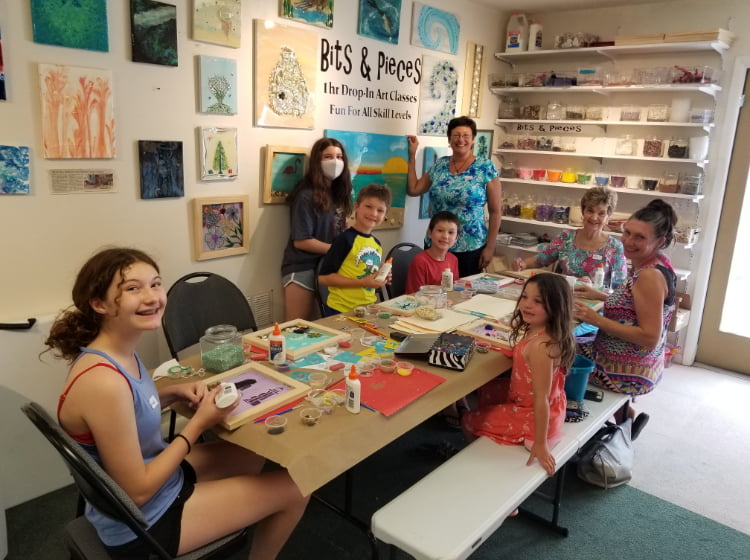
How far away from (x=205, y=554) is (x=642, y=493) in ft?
6.87

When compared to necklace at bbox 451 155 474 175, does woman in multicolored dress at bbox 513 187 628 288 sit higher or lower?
lower

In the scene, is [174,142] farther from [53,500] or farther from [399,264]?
[53,500]

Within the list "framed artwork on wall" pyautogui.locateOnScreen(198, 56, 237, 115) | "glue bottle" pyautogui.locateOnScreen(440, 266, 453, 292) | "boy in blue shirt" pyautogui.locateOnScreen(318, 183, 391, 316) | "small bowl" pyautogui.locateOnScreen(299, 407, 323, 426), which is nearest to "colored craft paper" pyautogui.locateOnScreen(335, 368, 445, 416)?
"small bowl" pyautogui.locateOnScreen(299, 407, 323, 426)

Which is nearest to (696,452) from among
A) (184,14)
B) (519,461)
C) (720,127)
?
(519,461)

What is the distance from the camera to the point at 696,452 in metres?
3.01

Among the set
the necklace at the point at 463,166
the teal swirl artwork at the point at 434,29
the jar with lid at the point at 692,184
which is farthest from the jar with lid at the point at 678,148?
the teal swirl artwork at the point at 434,29

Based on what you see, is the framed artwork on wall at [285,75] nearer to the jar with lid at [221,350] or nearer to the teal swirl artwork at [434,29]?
the teal swirl artwork at [434,29]

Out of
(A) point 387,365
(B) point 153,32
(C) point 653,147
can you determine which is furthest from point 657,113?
(B) point 153,32

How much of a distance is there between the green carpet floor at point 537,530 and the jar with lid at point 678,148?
2525 millimetres

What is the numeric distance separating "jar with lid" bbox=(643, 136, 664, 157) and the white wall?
248 centimetres

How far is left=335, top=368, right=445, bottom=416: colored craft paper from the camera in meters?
1.69

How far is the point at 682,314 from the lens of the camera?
162 inches

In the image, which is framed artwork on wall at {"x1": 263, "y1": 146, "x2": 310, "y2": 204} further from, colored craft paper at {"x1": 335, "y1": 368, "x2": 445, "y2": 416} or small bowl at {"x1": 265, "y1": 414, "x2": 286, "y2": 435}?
small bowl at {"x1": 265, "y1": 414, "x2": 286, "y2": 435}

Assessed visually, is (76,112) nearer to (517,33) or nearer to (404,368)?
(404,368)
